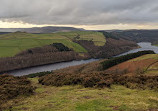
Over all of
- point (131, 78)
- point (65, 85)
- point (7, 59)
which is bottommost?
point (7, 59)

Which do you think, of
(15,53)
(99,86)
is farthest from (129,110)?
(15,53)

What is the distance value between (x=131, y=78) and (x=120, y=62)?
90381 millimetres

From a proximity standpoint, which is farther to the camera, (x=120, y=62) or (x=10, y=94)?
(x=120, y=62)

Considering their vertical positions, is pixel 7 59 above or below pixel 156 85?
below

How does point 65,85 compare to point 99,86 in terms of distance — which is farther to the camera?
point 65,85

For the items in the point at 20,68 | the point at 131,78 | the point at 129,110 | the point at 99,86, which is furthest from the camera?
the point at 20,68

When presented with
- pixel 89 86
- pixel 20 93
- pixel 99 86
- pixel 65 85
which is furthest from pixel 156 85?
pixel 20 93

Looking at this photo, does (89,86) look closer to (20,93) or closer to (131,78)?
(131,78)

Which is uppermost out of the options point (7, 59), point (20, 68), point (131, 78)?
point (131, 78)

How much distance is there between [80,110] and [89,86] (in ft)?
45.5

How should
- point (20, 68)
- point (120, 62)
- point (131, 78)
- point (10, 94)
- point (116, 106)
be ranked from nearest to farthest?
point (116, 106) → point (10, 94) → point (131, 78) → point (120, 62) → point (20, 68)

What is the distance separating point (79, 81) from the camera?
33281 mm

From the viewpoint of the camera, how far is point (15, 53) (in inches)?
7343

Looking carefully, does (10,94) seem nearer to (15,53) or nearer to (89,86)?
(89,86)
